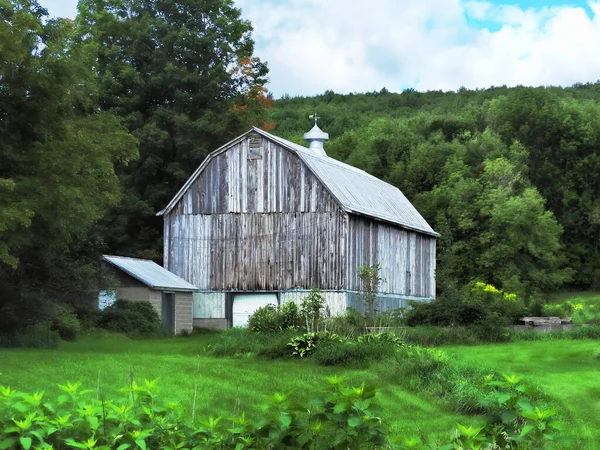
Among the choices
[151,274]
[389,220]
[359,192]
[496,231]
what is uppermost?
[359,192]

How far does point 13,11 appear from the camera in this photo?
2450cm

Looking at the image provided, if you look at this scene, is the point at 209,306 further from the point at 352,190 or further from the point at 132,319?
the point at 352,190

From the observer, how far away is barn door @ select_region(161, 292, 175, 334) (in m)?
36.5

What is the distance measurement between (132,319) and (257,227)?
704cm

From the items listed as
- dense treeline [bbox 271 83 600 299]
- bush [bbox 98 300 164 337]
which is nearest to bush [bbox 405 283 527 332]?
bush [bbox 98 300 164 337]

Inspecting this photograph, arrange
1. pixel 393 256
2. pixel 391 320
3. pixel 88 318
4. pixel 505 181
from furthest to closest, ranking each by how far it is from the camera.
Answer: pixel 505 181, pixel 393 256, pixel 88 318, pixel 391 320

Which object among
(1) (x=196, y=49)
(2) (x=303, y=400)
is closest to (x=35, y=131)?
(2) (x=303, y=400)

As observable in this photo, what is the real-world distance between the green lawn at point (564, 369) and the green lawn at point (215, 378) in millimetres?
Answer: 1772

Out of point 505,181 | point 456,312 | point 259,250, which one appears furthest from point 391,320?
point 505,181

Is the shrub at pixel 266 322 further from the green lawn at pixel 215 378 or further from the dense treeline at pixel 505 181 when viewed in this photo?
the dense treeline at pixel 505 181

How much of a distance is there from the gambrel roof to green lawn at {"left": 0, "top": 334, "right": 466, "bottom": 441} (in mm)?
13721

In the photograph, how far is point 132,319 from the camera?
1323 inches

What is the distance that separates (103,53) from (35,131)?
24435 millimetres

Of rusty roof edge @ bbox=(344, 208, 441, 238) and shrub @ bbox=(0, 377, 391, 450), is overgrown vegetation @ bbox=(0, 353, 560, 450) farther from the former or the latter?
rusty roof edge @ bbox=(344, 208, 441, 238)
